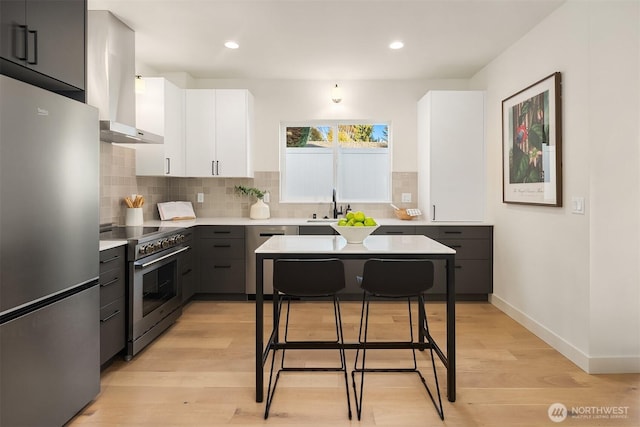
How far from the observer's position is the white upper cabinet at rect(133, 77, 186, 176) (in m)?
4.12

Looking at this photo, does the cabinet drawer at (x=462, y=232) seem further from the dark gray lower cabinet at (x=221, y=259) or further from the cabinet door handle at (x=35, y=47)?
the cabinet door handle at (x=35, y=47)

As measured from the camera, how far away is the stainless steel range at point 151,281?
290 centimetres

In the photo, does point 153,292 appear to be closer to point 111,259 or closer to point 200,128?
point 111,259

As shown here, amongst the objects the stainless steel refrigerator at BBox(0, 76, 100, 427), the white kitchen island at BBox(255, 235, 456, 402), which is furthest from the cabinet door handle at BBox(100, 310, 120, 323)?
the white kitchen island at BBox(255, 235, 456, 402)

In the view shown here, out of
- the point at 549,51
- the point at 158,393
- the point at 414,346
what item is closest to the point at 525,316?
the point at 414,346

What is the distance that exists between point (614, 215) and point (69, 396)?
11.3 feet

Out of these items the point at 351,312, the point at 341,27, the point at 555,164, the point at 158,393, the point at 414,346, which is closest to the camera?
the point at 158,393

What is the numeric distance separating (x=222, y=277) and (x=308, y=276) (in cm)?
238

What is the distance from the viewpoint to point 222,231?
442 cm

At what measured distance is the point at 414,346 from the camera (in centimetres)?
263

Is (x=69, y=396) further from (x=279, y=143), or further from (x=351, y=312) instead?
(x=279, y=143)

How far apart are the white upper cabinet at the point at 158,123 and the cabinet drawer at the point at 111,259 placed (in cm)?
161

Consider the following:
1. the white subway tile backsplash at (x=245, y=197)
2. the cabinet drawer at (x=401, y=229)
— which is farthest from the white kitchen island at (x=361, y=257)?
the white subway tile backsplash at (x=245, y=197)

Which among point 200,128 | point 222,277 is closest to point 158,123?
point 200,128
